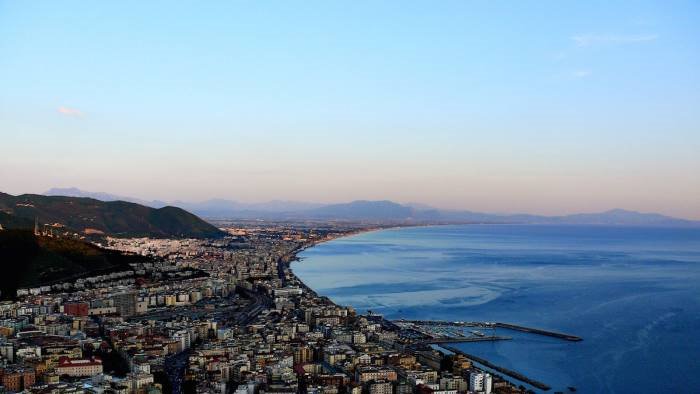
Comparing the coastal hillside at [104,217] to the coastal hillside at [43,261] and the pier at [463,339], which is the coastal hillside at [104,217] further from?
the pier at [463,339]

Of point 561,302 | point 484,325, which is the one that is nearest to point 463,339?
point 484,325

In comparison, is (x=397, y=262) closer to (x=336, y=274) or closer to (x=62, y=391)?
(x=336, y=274)

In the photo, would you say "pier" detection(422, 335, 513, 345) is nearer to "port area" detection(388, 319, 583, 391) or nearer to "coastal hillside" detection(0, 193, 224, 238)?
"port area" detection(388, 319, 583, 391)

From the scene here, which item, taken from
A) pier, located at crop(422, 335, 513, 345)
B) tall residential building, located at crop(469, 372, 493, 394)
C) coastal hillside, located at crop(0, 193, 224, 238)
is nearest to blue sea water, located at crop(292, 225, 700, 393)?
pier, located at crop(422, 335, 513, 345)

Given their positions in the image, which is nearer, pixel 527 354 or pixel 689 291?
pixel 527 354

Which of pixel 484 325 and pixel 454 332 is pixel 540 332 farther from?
pixel 454 332

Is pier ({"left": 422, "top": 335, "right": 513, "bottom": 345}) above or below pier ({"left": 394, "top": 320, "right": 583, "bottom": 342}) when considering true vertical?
below

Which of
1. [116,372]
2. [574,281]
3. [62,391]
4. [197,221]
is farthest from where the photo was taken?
[197,221]

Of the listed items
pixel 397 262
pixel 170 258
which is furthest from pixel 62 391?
pixel 397 262
